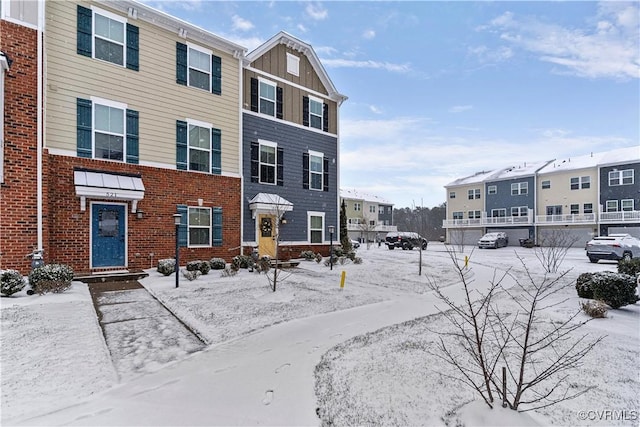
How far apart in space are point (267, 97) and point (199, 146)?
14.0 ft

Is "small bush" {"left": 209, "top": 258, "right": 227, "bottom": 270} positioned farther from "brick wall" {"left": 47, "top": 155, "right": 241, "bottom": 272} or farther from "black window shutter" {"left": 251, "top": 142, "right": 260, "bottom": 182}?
"black window shutter" {"left": 251, "top": 142, "right": 260, "bottom": 182}

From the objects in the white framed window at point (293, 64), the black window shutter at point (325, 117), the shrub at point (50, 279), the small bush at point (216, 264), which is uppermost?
the white framed window at point (293, 64)

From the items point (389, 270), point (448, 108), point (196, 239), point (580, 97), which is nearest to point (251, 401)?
point (196, 239)

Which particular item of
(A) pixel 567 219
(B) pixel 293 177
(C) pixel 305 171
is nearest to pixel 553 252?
(C) pixel 305 171

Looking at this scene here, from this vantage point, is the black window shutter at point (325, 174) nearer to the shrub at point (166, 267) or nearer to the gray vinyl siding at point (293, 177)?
the gray vinyl siding at point (293, 177)

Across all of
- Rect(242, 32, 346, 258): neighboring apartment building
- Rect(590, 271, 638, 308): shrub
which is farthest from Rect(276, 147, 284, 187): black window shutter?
Rect(590, 271, 638, 308): shrub

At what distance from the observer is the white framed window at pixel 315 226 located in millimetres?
16391

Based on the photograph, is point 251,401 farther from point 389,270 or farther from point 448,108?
point 448,108

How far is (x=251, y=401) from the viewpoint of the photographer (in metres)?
3.50

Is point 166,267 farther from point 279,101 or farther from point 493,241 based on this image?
point 493,241

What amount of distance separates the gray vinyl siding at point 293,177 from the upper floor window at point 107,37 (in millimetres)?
4617

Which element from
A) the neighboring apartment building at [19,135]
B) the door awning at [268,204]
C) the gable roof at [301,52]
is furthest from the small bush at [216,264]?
the gable roof at [301,52]

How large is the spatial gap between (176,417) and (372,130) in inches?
904

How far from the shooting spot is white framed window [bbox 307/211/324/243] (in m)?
16.4
